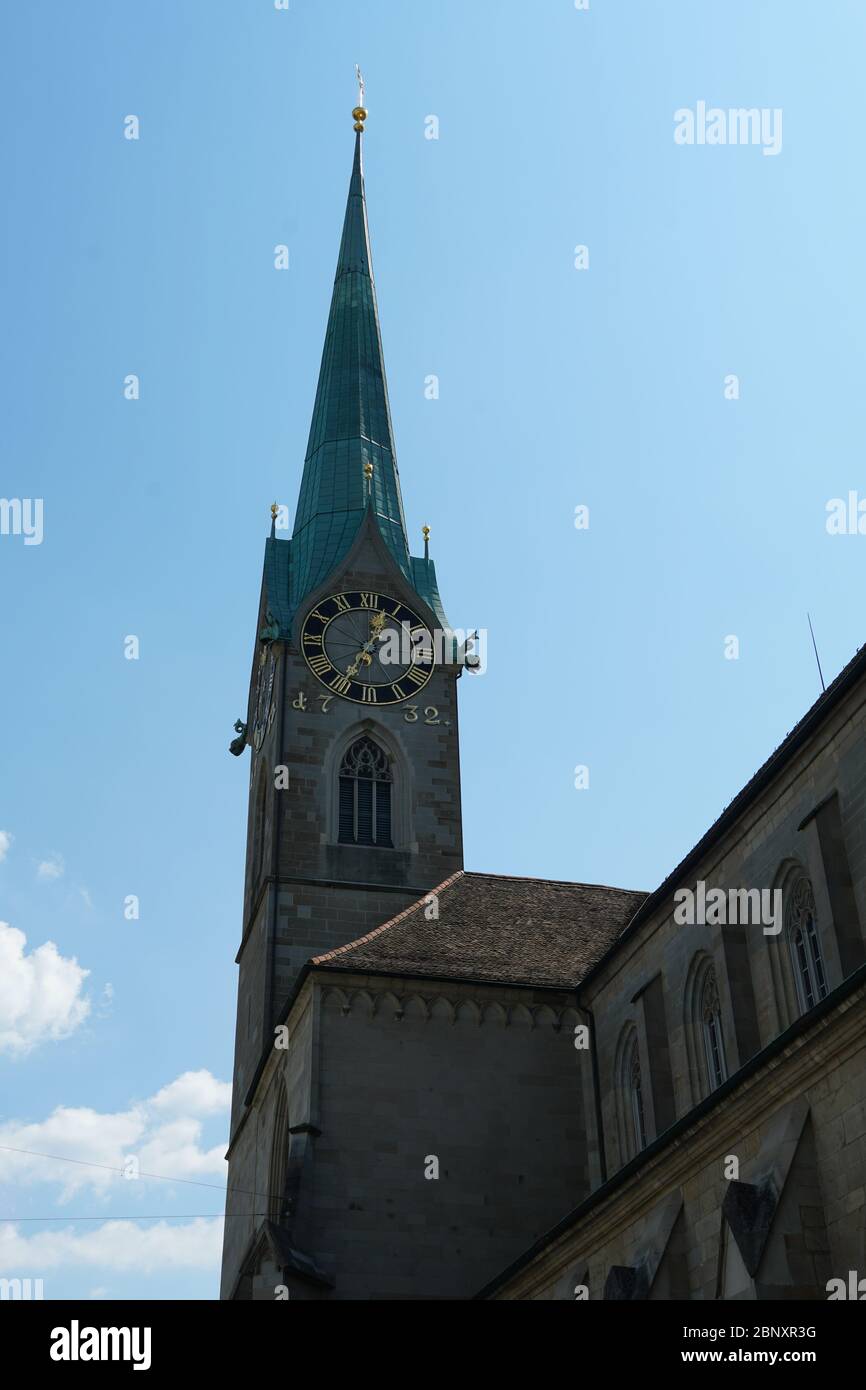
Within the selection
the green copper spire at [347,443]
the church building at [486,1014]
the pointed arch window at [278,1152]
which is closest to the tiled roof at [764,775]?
the church building at [486,1014]

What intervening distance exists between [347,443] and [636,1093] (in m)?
25.3

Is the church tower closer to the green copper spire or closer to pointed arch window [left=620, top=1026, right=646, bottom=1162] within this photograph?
the green copper spire

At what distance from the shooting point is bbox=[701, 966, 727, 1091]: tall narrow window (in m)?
25.7

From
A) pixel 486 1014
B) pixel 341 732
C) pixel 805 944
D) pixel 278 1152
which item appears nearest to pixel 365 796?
pixel 341 732

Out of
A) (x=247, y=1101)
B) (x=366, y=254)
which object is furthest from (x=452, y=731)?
(x=366, y=254)

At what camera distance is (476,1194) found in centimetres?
2820

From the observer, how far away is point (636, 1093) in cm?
2859

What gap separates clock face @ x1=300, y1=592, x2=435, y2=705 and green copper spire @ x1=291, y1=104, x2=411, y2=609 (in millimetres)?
1331

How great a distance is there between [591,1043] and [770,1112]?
515 inches

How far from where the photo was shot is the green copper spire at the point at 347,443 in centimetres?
4566

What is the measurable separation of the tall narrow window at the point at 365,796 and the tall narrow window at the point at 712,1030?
14.4m

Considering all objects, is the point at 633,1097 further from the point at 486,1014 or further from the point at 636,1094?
the point at 486,1014
